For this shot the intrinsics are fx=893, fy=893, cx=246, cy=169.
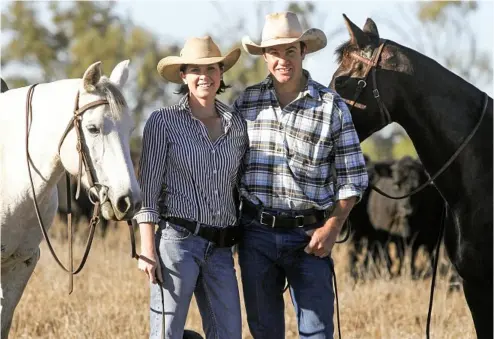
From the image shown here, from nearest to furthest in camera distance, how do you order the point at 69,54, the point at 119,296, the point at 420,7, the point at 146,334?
the point at 146,334, the point at 119,296, the point at 420,7, the point at 69,54

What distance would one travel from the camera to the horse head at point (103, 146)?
419 cm

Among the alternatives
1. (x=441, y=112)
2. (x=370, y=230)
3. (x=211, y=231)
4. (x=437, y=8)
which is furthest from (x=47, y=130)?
(x=437, y=8)

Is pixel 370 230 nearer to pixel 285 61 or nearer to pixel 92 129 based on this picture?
pixel 285 61

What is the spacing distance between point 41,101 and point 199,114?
2.71 ft

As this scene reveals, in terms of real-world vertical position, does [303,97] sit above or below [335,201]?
above

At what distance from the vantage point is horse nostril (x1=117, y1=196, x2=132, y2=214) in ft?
13.6

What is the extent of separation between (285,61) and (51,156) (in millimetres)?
1326

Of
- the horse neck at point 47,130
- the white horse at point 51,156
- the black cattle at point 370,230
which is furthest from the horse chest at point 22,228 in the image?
the black cattle at point 370,230

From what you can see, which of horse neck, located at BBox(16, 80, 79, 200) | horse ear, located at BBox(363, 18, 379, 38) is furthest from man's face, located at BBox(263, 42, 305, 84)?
horse neck, located at BBox(16, 80, 79, 200)

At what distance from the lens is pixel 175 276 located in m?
4.52

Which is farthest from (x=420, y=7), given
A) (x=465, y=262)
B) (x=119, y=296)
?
(x=465, y=262)

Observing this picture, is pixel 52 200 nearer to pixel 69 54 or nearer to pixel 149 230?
pixel 149 230

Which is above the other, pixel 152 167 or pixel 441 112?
pixel 441 112

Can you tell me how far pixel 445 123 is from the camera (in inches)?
196
